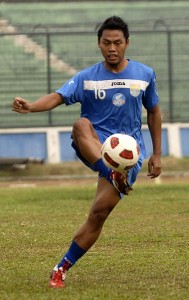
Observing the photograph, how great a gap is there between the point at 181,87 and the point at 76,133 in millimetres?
17316

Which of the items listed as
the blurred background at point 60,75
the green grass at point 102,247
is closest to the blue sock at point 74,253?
the green grass at point 102,247

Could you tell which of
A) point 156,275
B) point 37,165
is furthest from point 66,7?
point 156,275

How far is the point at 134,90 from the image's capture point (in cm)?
768

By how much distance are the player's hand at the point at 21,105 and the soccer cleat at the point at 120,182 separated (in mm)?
815

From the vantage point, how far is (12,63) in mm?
24328

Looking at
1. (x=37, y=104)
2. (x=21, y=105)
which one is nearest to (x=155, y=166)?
Answer: (x=37, y=104)

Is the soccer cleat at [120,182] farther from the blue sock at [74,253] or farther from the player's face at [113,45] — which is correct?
the player's face at [113,45]

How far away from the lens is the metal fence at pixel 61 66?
24.0 m

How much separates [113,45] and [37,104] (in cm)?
77

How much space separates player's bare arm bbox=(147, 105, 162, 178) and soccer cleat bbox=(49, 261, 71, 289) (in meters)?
1.04

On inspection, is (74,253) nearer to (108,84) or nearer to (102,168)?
(102,168)

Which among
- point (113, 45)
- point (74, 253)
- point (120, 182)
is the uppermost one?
point (113, 45)

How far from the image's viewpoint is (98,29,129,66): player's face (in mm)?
7570

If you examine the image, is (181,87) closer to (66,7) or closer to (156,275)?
(66,7)
